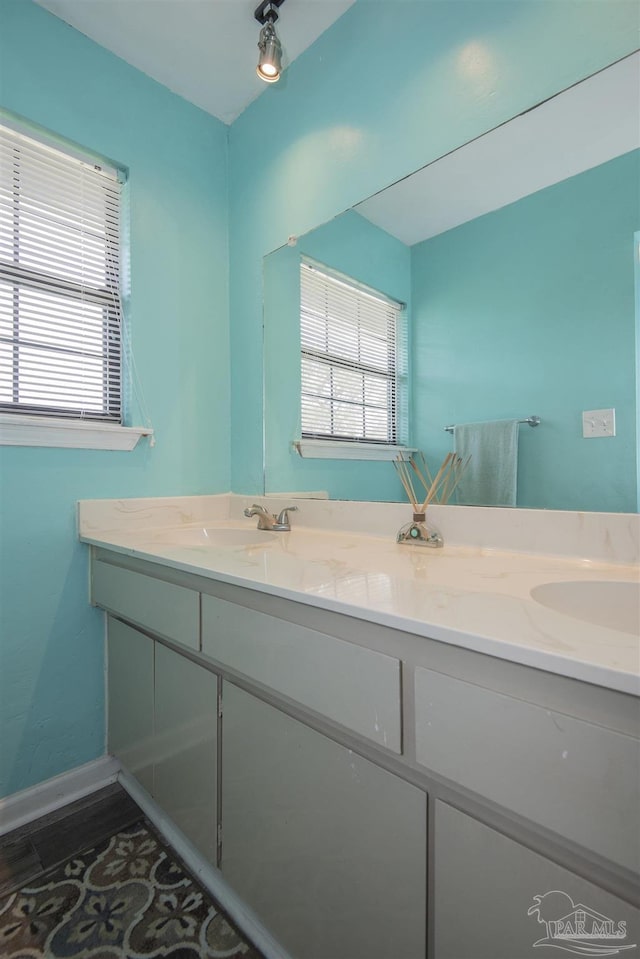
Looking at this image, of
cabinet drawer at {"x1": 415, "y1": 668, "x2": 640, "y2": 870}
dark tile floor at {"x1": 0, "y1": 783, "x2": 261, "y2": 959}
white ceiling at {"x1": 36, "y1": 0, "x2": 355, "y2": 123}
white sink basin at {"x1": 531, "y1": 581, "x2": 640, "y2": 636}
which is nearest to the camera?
cabinet drawer at {"x1": 415, "y1": 668, "x2": 640, "y2": 870}

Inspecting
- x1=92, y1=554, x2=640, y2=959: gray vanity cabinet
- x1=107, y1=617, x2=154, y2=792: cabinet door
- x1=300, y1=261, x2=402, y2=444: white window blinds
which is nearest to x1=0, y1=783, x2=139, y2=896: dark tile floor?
x1=107, y1=617, x2=154, y2=792: cabinet door

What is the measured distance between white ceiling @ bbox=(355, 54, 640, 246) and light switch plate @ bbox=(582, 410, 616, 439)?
0.44 metres

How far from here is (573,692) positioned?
0.47 meters

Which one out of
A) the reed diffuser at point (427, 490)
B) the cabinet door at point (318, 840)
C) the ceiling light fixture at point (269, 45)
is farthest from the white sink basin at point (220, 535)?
the ceiling light fixture at point (269, 45)

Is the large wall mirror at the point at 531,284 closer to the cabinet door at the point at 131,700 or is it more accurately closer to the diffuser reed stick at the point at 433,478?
the diffuser reed stick at the point at 433,478

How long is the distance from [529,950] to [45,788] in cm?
146

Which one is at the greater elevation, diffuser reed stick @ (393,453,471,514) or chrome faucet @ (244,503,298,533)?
diffuser reed stick @ (393,453,471,514)

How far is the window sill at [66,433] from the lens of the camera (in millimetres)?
1309

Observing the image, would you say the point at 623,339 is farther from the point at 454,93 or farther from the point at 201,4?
the point at 201,4

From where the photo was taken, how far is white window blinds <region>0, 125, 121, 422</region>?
134 centimetres

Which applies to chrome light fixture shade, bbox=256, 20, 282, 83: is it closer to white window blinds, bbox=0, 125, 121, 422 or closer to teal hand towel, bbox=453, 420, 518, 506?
white window blinds, bbox=0, 125, 121, 422

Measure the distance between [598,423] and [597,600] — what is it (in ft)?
1.31

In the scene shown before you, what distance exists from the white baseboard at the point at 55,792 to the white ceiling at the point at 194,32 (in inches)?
95.8

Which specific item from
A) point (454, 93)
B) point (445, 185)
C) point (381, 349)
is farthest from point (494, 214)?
point (381, 349)
